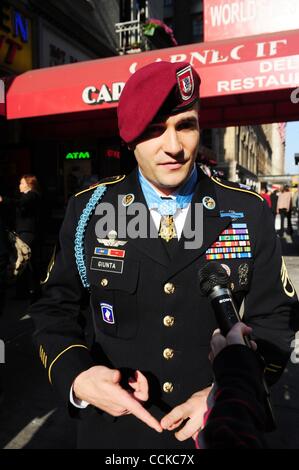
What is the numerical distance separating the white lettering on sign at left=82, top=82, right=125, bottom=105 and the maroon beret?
5020 mm

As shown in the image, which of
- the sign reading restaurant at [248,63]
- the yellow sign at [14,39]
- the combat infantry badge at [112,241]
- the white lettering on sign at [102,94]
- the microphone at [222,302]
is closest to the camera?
the microphone at [222,302]

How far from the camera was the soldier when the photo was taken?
1.18 metres

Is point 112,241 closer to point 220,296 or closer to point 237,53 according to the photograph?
point 220,296

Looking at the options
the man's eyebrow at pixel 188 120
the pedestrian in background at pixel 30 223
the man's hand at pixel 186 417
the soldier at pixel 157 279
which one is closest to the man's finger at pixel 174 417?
the man's hand at pixel 186 417

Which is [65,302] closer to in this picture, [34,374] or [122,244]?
[122,244]

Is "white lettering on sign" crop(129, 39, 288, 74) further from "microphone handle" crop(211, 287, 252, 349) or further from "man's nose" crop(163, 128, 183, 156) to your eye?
"microphone handle" crop(211, 287, 252, 349)

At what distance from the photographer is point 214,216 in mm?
1333

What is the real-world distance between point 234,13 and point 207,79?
2.53 meters

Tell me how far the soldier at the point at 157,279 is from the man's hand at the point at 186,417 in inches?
6.3

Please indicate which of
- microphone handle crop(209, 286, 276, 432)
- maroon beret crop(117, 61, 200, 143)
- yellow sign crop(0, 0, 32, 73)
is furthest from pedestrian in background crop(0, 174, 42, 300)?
microphone handle crop(209, 286, 276, 432)

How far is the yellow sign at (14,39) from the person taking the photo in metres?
6.84

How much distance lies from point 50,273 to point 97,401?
51 cm

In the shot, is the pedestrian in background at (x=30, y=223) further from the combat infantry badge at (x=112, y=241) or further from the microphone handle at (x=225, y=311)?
the microphone handle at (x=225, y=311)

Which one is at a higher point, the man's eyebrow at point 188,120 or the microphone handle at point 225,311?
the man's eyebrow at point 188,120
